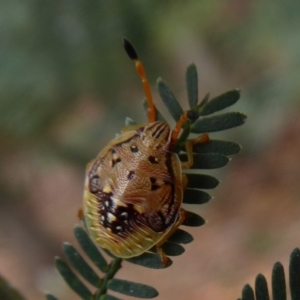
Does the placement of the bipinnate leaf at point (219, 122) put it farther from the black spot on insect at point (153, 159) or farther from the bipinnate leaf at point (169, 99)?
the black spot on insect at point (153, 159)

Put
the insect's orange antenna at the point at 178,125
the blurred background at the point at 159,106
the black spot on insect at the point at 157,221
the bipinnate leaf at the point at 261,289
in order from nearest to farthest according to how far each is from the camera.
A: the bipinnate leaf at the point at 261,289
the insect's orange antenna at the point at 178,125
the black spot on insect at the point at 157,221
the blurred background at the point at 159,106

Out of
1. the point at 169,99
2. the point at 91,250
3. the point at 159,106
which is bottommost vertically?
the point at 91,250

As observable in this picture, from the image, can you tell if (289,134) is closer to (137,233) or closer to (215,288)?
Answer: (215,288)

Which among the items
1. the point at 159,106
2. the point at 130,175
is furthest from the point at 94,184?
the point at 159,106

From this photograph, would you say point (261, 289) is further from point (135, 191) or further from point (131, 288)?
point (135, 191)

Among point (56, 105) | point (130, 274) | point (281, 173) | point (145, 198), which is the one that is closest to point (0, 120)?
point (56, 105)

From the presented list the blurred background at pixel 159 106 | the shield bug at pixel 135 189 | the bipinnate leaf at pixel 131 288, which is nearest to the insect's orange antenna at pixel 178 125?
the shield bug at pixel 135 189

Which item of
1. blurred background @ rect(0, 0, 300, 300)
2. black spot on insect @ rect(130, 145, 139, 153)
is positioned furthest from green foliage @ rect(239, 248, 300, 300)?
blurred background @ rect(0, 0, 300, 300)
